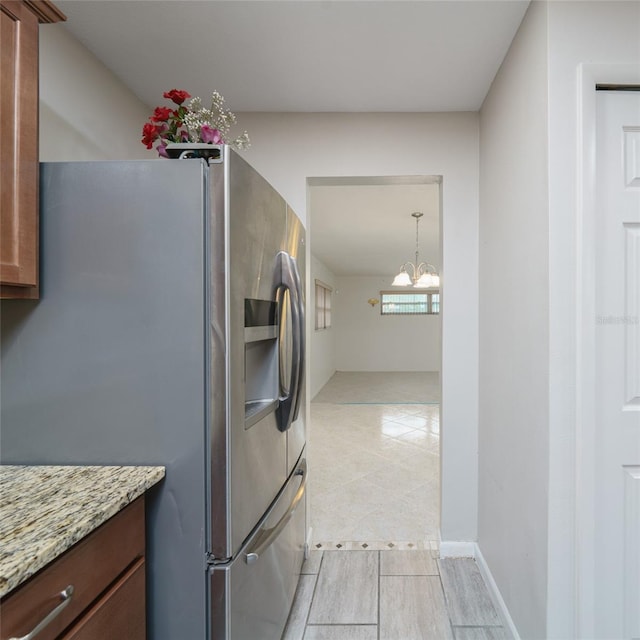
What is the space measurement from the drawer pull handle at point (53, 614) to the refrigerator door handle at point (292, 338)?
30.7 inches

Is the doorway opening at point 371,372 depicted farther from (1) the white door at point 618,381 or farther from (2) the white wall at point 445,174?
(1) the white door at point 618,381

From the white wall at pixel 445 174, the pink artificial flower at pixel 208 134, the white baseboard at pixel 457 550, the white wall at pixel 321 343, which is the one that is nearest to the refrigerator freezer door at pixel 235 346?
the pink artificial flower at pixel 208 134

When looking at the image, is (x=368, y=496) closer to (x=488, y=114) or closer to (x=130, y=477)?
(x=130, y=477)

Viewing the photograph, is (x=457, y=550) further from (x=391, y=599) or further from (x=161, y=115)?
(x=161, y=115)

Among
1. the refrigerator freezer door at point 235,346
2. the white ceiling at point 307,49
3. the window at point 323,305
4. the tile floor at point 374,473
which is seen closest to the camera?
the refrigerator freezer door at point 235,346

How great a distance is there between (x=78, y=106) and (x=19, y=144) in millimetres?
784

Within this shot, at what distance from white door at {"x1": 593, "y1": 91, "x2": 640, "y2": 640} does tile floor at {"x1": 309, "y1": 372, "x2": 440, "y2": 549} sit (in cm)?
116

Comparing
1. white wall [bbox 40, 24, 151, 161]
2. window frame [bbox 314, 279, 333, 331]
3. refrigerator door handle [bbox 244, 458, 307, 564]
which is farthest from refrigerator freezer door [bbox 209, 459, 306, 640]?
window frame [bbox 314, 279, 333, 331]

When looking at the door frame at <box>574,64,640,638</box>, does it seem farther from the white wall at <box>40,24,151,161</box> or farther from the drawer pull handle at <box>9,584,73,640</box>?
the white wall at <box>40,24,151,161</box>

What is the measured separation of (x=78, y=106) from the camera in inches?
63.6

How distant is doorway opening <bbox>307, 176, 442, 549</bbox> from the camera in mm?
2545

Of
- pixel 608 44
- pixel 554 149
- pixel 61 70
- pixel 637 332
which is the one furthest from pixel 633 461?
pixel 61 70

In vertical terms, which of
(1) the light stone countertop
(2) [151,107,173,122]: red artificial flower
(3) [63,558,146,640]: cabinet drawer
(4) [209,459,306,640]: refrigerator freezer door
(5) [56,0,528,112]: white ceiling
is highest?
(5) [56,0,528,112]: white ceiling

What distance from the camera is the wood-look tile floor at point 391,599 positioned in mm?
1658
